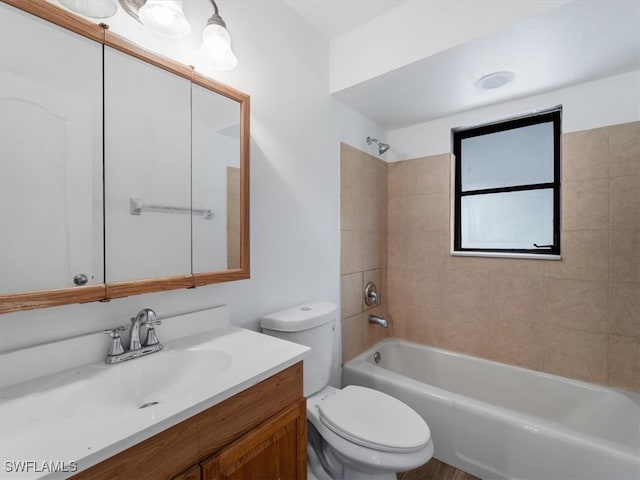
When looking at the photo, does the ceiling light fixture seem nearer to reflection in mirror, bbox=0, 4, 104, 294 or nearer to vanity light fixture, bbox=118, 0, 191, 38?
vanity light fixture, bbox=118, 0, 191, 38

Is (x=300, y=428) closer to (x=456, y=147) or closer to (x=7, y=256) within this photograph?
(x=7, y=256)

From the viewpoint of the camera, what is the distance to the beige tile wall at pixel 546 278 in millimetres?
1698

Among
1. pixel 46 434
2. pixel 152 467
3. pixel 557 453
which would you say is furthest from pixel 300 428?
pixel 557 453

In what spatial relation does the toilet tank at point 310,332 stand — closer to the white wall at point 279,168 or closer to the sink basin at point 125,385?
the white wall at point 279,168

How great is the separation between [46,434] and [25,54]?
0.94 metres

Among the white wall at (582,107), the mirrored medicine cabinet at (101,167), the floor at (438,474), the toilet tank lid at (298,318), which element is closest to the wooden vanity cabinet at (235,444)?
the toilet tank lid at (298,318)

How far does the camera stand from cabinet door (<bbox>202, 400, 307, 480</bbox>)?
2.56 ft

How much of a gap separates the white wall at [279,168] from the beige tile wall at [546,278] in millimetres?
290

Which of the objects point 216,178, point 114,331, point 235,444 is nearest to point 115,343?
point 114,331

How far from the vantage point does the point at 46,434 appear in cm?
60

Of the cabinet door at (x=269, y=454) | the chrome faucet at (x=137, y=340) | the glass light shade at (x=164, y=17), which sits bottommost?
the cabinet door at (x=269, y=454)

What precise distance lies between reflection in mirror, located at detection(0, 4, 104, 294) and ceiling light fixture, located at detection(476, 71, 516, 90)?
72.9 inches

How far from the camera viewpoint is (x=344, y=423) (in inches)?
50.0

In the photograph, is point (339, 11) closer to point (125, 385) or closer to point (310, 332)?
point (310, 332)
